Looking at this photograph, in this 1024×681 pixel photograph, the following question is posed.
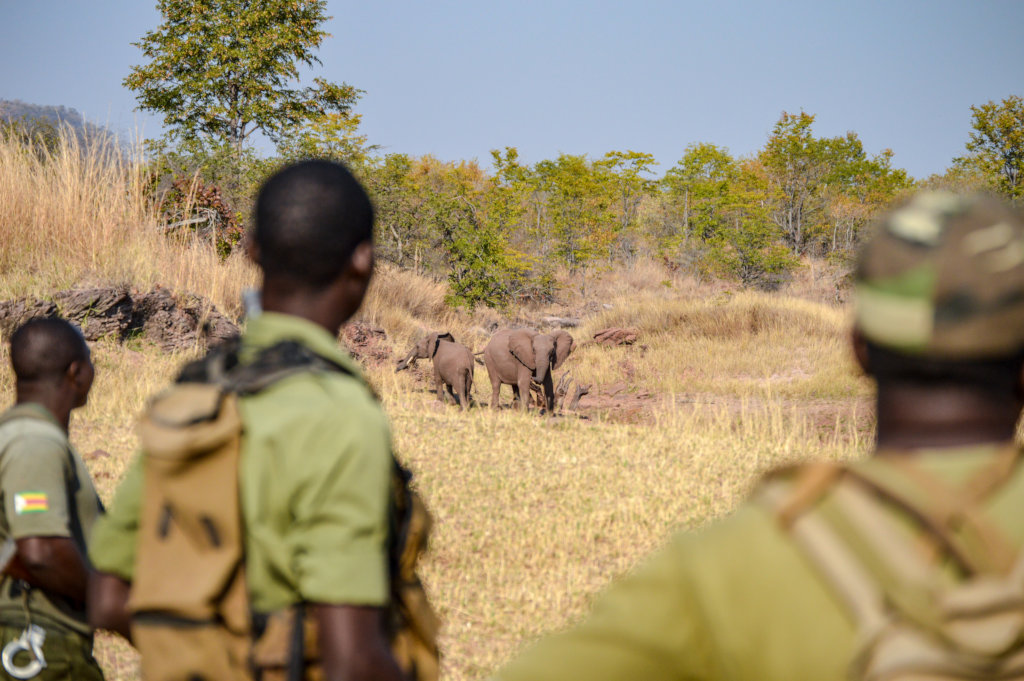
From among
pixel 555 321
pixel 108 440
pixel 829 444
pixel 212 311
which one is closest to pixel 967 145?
pixel 555 321

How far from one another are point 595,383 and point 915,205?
16577mm

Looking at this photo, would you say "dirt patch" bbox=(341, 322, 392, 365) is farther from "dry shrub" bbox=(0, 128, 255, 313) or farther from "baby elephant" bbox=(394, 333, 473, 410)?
"dry shrub" bbox=(0, 128, 255, 313)

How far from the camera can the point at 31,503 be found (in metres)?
2.43

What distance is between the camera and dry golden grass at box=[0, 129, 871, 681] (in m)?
5.59

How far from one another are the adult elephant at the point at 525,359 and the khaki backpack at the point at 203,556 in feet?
36.0

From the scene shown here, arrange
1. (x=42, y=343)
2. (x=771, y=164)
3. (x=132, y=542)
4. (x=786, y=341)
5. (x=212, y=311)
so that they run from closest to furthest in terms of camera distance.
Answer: (x=132, y=542)
(x=42, y=343)
(x=212, y=311)
(x=786, y=341)
(x=771, y=164)

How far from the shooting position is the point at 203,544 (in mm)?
1593

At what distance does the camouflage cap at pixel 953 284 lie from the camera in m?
1.06

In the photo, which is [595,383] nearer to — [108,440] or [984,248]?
[108,440]

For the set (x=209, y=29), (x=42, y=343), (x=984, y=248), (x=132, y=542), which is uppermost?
(x=209, y=29)

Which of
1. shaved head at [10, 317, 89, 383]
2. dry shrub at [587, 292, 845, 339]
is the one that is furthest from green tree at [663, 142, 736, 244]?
shaved head at [10, 317, 89, 383]

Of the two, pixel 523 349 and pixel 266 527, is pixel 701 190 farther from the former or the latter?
pixel 266 527

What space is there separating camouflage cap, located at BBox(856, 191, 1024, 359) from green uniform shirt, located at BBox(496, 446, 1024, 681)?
0.14 meters

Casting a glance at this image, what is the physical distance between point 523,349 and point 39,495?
34.8 feet
